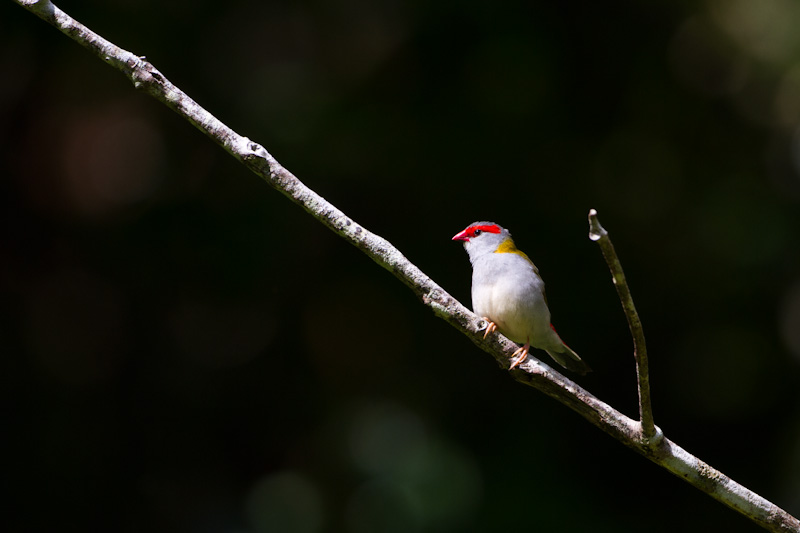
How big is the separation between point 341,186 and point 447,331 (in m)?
1.14

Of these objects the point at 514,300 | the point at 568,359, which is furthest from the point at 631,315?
the point at 568,359

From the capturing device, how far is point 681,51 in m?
5.22

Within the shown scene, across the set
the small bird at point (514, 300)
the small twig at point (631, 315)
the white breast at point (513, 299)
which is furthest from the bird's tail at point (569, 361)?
the small twig at point (631, 315)

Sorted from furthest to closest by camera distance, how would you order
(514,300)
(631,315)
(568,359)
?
1. (568,359)
2. (514,300)
3. (631,315)

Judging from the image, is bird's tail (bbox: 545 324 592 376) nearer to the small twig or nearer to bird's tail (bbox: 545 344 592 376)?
bird's tail (bbox: 545 344 592 376)

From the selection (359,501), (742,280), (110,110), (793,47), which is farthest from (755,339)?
(110,110)

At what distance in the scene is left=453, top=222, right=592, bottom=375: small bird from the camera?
2924 mm

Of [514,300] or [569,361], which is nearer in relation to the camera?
[514,300]

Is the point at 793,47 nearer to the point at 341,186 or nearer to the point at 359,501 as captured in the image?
the point at 341,186

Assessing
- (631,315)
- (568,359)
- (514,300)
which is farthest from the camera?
(568,359)

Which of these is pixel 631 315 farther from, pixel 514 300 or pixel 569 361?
pixel 569 361

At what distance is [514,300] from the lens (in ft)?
9.53

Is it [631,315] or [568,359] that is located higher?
[568,359]

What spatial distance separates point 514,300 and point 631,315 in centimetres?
99
